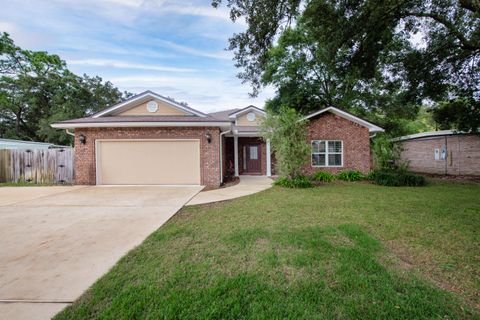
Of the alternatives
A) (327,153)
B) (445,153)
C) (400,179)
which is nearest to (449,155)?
(445,153)

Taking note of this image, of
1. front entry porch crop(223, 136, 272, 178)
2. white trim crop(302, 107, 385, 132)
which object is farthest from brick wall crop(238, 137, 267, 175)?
white trim crop(302, 107, 385, 132)

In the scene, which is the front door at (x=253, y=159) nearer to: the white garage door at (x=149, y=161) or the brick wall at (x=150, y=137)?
the brick wall at (x=150, y=137)

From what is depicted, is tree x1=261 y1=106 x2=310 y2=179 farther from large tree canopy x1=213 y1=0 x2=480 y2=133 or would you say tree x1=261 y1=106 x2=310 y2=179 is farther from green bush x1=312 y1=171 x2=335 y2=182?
green bush x1=312 y1=171 x2=335 y2=182

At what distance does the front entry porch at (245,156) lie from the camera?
14.5m

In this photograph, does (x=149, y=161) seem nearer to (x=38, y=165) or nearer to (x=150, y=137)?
(x=150, y=137)

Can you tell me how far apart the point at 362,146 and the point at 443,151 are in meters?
6.48

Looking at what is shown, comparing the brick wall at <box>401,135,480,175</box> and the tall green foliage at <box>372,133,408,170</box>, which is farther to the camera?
the brick wall at <box>401,135,480,175</box>

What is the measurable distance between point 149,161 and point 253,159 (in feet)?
22.5

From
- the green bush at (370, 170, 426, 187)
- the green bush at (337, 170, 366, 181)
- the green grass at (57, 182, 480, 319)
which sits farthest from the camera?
the green bush at (337, 170, 366, 181)

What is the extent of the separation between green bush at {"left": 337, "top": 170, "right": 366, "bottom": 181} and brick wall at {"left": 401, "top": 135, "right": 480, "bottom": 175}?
2.39m

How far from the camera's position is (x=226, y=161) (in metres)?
14.9

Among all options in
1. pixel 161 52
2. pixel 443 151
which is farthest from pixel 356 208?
pixel 161 52

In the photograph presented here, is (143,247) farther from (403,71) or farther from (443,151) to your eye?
(443,151)

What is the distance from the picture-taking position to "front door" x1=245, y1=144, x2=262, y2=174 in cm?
1489
